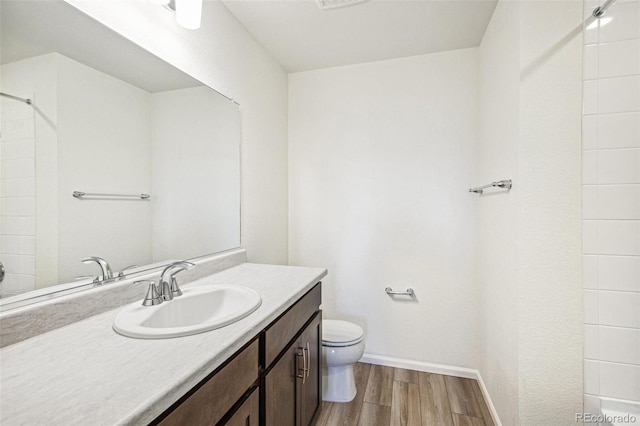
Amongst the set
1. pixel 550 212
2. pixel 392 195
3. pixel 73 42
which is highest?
pixel 73 42

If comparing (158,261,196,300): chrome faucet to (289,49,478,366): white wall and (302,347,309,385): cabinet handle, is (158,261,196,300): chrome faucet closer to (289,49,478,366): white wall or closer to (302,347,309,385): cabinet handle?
(302,347,309,385): cabinet handle

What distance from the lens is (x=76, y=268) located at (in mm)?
962

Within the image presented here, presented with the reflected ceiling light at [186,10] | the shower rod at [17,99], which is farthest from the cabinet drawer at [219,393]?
the reflected ceiling light at [186,10]

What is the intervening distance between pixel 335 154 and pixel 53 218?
1.82 meters

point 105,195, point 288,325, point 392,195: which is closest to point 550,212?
point 392,195

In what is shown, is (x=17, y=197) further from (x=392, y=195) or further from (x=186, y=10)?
(x=392, y=195)

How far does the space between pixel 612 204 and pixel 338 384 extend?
168 cm

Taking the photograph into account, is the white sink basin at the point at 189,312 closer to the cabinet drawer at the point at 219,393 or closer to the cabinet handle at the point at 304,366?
the cabinet drawer at the point at 219,393

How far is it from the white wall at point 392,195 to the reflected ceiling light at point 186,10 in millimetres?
1256

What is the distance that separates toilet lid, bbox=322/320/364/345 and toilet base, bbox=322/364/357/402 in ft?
0.57

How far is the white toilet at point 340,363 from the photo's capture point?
1786 millimetres

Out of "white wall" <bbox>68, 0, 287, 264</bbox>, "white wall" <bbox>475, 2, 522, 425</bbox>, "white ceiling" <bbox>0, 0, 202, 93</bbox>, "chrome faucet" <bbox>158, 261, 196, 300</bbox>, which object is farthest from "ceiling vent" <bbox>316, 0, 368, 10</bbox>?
"chrome faucet" <bbox>158, 261, 196, 300</bbox>

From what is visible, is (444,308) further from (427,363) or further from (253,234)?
(253,234)

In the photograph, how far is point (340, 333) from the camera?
197 centimetres
